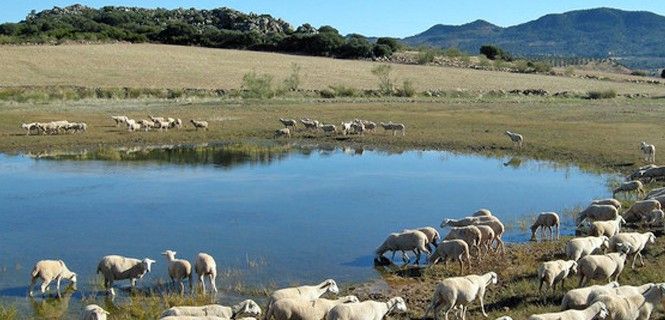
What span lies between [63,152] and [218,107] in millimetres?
20360

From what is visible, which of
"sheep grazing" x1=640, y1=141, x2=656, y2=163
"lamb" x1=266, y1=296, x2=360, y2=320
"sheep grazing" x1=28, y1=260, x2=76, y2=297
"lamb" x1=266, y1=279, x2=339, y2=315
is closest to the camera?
"lamb" x1=266, y1=296, x2=360, y2=320

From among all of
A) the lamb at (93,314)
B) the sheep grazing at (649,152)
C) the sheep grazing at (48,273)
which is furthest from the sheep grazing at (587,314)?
the sheep grazing at (649,152)

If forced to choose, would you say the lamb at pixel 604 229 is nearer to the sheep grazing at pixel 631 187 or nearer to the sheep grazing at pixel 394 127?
the sheep grazing at pixel 631 187

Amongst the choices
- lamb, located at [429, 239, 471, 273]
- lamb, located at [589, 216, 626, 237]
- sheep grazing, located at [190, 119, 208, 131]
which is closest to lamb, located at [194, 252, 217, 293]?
lamb, located at [429, 239, 471, 273]

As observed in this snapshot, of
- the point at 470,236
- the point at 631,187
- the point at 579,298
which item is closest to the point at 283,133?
the point at 631,187

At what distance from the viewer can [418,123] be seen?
45.7 metres

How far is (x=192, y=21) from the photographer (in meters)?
164

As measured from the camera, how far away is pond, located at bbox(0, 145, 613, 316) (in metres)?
17.7

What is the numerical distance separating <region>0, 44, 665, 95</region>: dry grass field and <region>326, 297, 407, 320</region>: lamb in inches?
2322

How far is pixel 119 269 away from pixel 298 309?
4651 mm

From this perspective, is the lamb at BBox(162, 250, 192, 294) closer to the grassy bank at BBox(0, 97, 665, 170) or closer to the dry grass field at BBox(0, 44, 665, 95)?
the grassy bank at BBox(0, 97, 665, 170)

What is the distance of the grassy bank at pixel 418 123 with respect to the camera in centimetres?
3575

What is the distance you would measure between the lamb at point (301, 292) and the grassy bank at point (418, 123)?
19384mm

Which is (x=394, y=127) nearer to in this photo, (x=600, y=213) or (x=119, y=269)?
(x=600, y=213)
